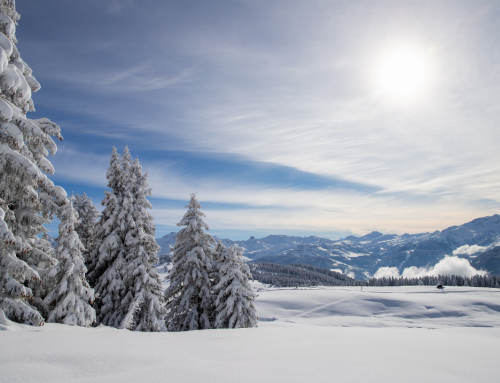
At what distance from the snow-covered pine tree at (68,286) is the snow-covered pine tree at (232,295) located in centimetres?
962

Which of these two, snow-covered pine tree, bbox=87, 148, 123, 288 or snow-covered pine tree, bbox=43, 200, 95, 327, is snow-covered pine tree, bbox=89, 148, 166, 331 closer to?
snow-covered pine tree, bbox=87, 148, 123, 288

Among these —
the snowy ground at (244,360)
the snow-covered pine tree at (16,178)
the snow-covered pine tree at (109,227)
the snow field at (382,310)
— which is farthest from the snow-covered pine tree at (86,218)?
the snow field at (382,310)

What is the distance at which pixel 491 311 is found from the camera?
69375 mm

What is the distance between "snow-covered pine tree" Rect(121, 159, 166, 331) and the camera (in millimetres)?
18781

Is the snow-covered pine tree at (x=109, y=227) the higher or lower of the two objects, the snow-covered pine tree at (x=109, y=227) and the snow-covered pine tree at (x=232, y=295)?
the higher

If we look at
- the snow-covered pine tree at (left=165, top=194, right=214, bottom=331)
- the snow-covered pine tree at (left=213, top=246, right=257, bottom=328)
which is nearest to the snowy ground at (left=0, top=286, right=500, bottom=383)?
the snow-covered pine tree at (left=213, top=246, right=257, bottom=328)

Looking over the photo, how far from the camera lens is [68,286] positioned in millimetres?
14219

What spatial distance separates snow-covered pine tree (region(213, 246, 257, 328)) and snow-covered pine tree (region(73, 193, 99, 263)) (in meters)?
13.3

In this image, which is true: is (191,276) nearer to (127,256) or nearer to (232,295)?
(232,295)

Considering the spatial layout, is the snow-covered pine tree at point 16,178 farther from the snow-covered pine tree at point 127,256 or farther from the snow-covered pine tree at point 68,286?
the snow-covered pine tree at point 127,256

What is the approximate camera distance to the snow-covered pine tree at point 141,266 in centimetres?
1878

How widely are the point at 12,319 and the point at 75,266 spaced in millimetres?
5055

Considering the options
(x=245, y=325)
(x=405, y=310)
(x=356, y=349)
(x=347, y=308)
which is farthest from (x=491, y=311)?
(x=356, y=349)

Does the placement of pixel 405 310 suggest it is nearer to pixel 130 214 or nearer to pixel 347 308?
pixel 347 308
